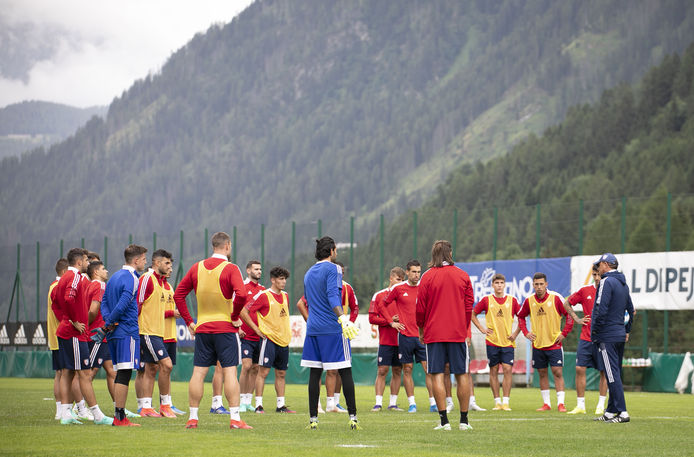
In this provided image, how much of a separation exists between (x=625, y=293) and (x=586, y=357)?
211 centimetres

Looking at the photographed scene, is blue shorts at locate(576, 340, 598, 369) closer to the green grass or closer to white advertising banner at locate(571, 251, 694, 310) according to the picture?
the green grass

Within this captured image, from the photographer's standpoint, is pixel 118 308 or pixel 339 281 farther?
pixel 118 308

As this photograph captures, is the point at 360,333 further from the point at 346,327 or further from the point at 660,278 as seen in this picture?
the point at 346,327

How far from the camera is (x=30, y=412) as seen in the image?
15.6 metres

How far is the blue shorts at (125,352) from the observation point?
13250mm

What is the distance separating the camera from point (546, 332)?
17.5 meters

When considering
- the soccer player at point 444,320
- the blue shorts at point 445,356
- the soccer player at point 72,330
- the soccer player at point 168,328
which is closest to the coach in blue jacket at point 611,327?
the soccer player at point 444,320

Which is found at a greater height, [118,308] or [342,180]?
[342,180]

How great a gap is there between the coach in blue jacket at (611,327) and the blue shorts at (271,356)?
5323mm

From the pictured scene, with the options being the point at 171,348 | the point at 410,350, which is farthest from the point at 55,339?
the point at 410,350

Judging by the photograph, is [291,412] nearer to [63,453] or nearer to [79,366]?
[79,366]

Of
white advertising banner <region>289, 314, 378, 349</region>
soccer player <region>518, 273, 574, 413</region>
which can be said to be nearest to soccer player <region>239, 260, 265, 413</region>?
soccer player <region>518, 273, 574, 413</region>

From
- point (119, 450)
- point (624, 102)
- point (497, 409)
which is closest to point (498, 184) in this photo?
point (624, 102)

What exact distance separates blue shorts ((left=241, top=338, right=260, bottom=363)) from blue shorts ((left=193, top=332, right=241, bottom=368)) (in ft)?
15.6
